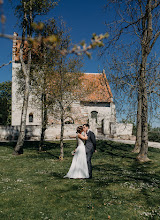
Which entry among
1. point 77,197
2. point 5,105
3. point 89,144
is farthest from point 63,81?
point 5,105

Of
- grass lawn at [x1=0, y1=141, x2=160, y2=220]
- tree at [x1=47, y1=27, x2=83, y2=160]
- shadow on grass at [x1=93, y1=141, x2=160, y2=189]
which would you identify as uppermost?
tree at [x1=47, y1=27, x2=83, y2=160]

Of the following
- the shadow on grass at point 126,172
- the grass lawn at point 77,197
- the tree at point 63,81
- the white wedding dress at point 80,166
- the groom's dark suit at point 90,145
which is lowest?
the shadow on grass at point 126,172

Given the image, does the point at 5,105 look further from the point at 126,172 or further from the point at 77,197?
the point at 77,197

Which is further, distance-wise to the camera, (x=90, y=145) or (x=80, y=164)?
(x=90, y=145)

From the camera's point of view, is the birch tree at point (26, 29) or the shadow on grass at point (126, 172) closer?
the shadow on grass at point (126, 172)

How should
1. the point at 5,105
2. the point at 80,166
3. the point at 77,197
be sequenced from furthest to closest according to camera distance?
the point at 5,105 < the point at 80,166 < the point at 77,197

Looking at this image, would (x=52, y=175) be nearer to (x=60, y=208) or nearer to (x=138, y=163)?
(x=60, y=208)

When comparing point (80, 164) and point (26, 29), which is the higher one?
point (26, 29)

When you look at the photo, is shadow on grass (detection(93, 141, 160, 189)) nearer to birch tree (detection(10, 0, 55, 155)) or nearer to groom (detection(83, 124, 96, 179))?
groom (detection(83, 124, 96, 179))

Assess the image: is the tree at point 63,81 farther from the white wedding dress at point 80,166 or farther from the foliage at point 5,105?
the foliage at point 5,105

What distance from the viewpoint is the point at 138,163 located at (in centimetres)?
1282

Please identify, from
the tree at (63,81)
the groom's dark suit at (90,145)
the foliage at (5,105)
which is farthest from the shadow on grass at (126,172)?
the foliage at (5,105)

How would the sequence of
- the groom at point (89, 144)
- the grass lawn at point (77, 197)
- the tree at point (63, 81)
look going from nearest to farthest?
1. the grass lawn at point (77, 197)
2. the groom at point (89, 144)
3. the tree at point (63, 81)

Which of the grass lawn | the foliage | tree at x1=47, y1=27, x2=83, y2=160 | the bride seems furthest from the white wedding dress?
the foliage
